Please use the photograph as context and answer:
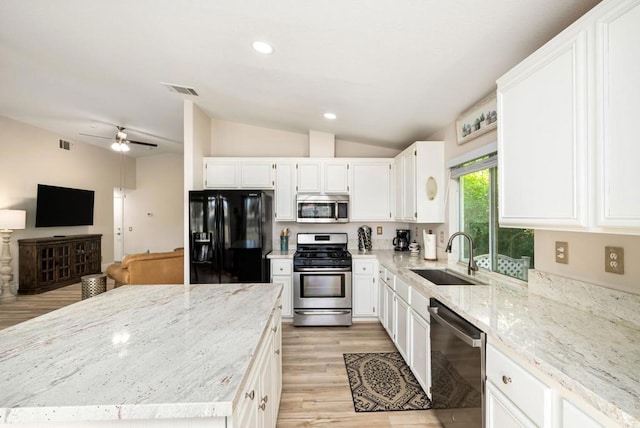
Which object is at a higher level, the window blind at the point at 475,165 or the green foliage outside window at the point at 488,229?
the window blind at the point at 475,165

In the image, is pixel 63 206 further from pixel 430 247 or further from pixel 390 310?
pixel 430 247

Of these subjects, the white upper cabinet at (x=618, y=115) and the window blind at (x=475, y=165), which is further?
the window blind at (x=475, y=165)

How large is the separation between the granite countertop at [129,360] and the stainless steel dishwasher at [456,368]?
1.01m

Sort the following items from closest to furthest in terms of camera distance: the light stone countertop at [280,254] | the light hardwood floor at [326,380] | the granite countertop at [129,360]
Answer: the granite countertop at [129,360], the light hardwood floor at [326,380], the light stone countertop at [280,254]

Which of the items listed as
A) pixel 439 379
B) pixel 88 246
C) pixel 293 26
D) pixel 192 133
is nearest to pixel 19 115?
pixel 88 246

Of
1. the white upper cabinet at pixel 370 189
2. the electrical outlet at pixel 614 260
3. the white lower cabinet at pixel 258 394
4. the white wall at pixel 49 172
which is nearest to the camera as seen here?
the white lower cabinet at pixel 258 394

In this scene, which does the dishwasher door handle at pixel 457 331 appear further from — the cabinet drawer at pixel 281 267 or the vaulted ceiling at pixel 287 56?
the cabinet drawer at pixel 281 267

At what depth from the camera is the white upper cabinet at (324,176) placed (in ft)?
13.6

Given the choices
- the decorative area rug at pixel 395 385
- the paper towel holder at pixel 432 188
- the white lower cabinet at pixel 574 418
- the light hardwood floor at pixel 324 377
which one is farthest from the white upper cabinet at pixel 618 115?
the paper towel holder at pixel 432 188

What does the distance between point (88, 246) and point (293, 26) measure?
6.80 meters

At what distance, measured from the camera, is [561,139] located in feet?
4.05

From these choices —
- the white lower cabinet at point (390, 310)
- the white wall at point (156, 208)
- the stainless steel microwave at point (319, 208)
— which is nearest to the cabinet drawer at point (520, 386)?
the white lower cabinet at point (390, 310)

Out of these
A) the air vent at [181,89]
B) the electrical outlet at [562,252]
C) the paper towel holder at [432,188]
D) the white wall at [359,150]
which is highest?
the air vent at [181,89]

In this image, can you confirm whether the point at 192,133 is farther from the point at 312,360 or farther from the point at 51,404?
the point at 51,404
